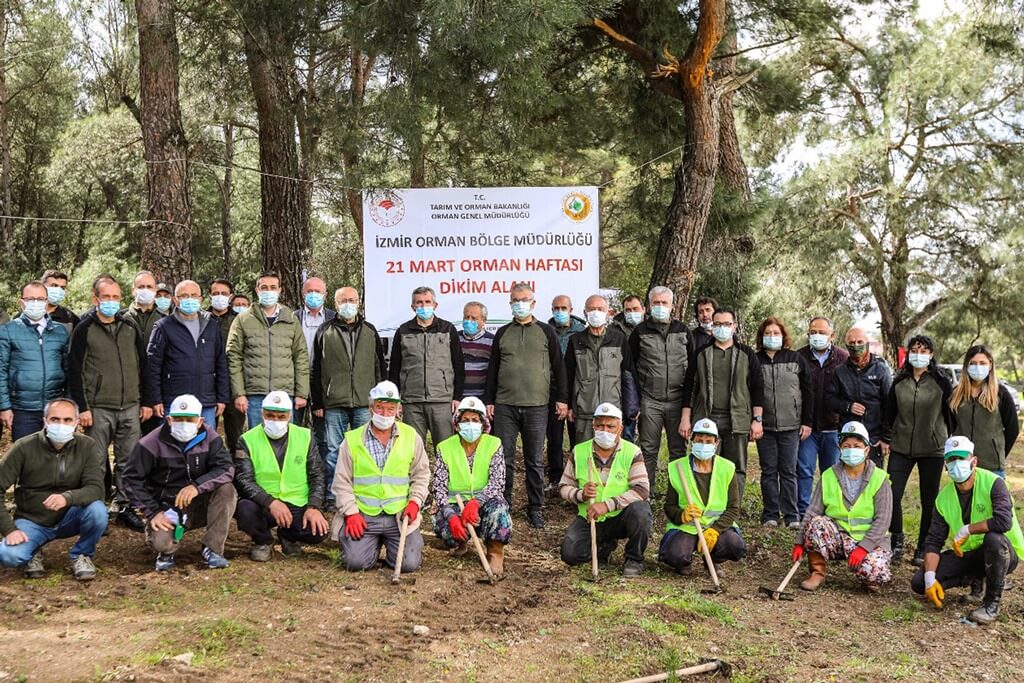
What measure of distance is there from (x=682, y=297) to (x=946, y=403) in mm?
3547

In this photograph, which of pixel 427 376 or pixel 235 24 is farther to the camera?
pixel 235 24

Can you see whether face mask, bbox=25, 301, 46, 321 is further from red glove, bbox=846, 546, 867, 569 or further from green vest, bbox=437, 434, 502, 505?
red glove, bbox=846, 546, 867, 569

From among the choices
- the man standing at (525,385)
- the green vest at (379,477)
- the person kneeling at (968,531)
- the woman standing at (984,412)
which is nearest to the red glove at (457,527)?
the green vest at (379,477)

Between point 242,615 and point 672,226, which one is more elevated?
point 672,226

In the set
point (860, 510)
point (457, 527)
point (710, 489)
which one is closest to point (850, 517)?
point (860, 510)

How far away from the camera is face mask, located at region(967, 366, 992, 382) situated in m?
6.95

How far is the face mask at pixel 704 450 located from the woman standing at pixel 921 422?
59.7 inches

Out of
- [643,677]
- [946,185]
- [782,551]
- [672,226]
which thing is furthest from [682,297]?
[946,185]

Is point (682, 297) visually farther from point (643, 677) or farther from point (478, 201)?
point (643, 677)

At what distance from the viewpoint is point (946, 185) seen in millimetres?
18812

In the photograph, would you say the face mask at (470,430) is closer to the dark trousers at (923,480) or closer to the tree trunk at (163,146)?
the dark trousers at (923,480)

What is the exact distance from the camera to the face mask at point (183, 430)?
6.62 meters

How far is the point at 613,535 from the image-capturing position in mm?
7027

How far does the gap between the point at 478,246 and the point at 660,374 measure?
2433 millimetres
